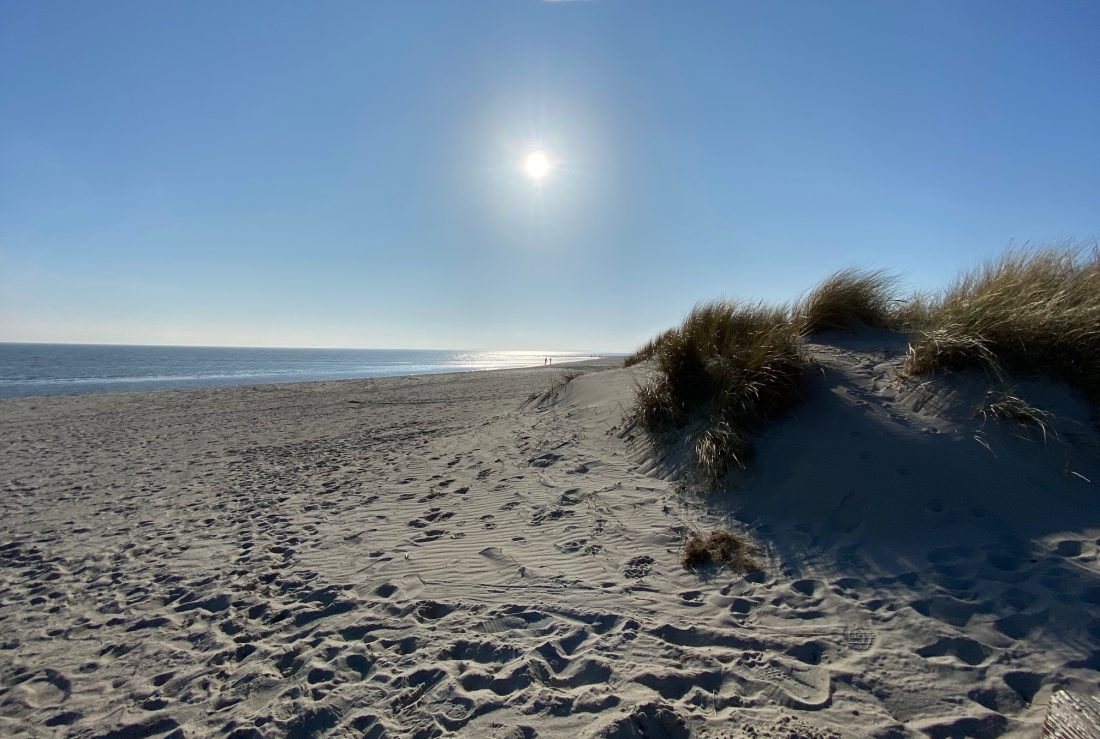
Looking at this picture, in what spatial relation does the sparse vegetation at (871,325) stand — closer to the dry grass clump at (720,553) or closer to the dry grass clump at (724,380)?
the dry grass clump at (724,380)

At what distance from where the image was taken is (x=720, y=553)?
4152 millimetres

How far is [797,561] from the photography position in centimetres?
401

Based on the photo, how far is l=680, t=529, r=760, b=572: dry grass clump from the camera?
4.02 meters

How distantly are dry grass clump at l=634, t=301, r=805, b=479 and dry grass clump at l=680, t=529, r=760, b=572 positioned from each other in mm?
1189

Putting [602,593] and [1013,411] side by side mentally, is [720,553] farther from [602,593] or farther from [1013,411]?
[1013,411]

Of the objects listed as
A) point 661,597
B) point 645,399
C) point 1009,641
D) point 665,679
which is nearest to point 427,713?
point 665,679

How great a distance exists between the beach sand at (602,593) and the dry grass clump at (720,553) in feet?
0.39


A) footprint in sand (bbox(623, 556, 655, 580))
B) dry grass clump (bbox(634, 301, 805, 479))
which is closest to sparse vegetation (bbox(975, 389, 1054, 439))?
dry grass clump (bbox(634, 301, 805, 479))

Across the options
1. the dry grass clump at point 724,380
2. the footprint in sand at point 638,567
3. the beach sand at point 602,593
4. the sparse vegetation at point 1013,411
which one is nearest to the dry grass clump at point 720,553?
the beach sand at point 602,593

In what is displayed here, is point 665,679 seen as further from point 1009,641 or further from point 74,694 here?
point 74,694

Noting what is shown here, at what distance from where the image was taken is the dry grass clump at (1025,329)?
4977 mm

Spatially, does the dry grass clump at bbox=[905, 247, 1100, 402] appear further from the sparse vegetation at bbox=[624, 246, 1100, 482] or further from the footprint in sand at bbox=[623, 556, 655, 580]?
the footprint in sand at bbox=[623, 556, 655, 580]

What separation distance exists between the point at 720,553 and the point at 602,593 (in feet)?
3.61

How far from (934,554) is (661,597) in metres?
2.16
